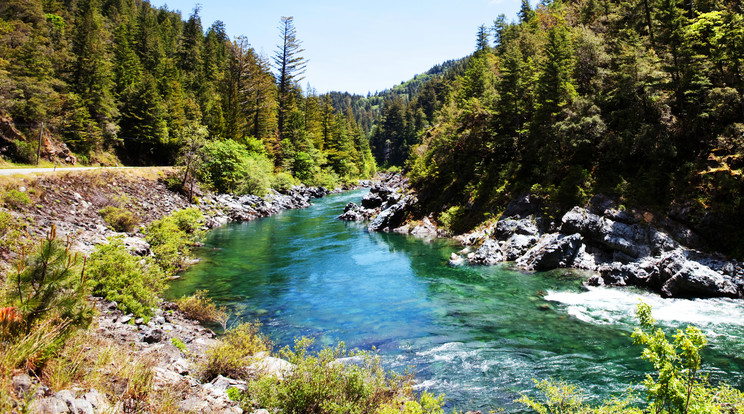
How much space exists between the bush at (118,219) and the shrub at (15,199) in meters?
4.32

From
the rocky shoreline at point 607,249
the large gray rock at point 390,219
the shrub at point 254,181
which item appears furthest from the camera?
the shrub at point 254,181

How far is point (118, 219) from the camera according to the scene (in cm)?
2100

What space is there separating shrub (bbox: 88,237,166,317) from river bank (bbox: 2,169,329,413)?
12.7 inches

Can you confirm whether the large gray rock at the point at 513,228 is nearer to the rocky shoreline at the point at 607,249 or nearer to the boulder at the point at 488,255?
the rocky shoreline at the point at 607,249

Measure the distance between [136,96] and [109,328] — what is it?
4221 cm

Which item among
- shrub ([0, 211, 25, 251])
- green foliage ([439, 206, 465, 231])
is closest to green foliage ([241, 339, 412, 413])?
shrub ([0, 211, 25, 251])

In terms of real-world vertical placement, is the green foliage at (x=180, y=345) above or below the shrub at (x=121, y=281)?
below

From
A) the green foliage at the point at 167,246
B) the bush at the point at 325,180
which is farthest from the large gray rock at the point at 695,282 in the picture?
the bush at the point at 325,180

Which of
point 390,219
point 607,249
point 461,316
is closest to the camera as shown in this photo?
point 461,316

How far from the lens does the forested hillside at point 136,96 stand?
30783mm

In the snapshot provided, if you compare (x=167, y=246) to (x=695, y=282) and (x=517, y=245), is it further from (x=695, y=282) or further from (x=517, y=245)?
(x=695, y=282)

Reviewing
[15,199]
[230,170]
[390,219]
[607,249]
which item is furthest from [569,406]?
[230,170]

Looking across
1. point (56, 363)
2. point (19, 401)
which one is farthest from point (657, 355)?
point (56, 363)

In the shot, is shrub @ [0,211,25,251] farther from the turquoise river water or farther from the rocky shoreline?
the rocky shoreline
